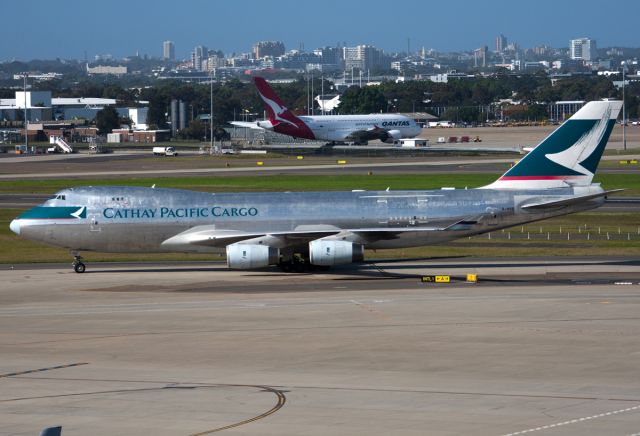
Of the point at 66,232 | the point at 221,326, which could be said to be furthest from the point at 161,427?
the point at 66,232

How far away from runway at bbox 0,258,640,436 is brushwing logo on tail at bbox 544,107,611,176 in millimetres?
4849

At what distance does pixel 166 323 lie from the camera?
4012 centimetres

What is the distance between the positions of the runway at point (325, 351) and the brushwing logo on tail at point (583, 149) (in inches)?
191

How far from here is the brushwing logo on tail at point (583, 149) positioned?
53500mm

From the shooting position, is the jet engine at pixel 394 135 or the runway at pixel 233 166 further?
the jet engine at pixel 394 135

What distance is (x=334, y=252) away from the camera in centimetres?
5034

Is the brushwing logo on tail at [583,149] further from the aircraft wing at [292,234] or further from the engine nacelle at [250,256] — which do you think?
the engine nacelle at [250,256]

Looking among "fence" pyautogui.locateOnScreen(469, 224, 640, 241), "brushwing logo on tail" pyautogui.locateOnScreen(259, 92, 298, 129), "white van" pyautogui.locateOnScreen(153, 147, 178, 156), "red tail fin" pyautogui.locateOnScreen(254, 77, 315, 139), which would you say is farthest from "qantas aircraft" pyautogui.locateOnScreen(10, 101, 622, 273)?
"brushwing logo on tail" pyautogui.locateOnScreen(259, 92, 298, 129)

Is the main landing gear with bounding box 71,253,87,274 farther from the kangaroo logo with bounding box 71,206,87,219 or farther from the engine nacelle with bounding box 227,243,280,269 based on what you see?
the engine nacelle with bounding box 227,243,280,269

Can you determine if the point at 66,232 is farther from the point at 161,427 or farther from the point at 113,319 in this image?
the point at 161,427

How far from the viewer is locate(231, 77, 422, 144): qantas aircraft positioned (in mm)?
164000

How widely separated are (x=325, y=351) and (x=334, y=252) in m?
16.2

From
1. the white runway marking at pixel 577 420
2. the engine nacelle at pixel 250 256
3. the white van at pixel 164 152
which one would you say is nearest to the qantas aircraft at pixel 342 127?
the white van at pixel 164 152

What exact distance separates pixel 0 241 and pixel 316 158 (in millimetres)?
80710
